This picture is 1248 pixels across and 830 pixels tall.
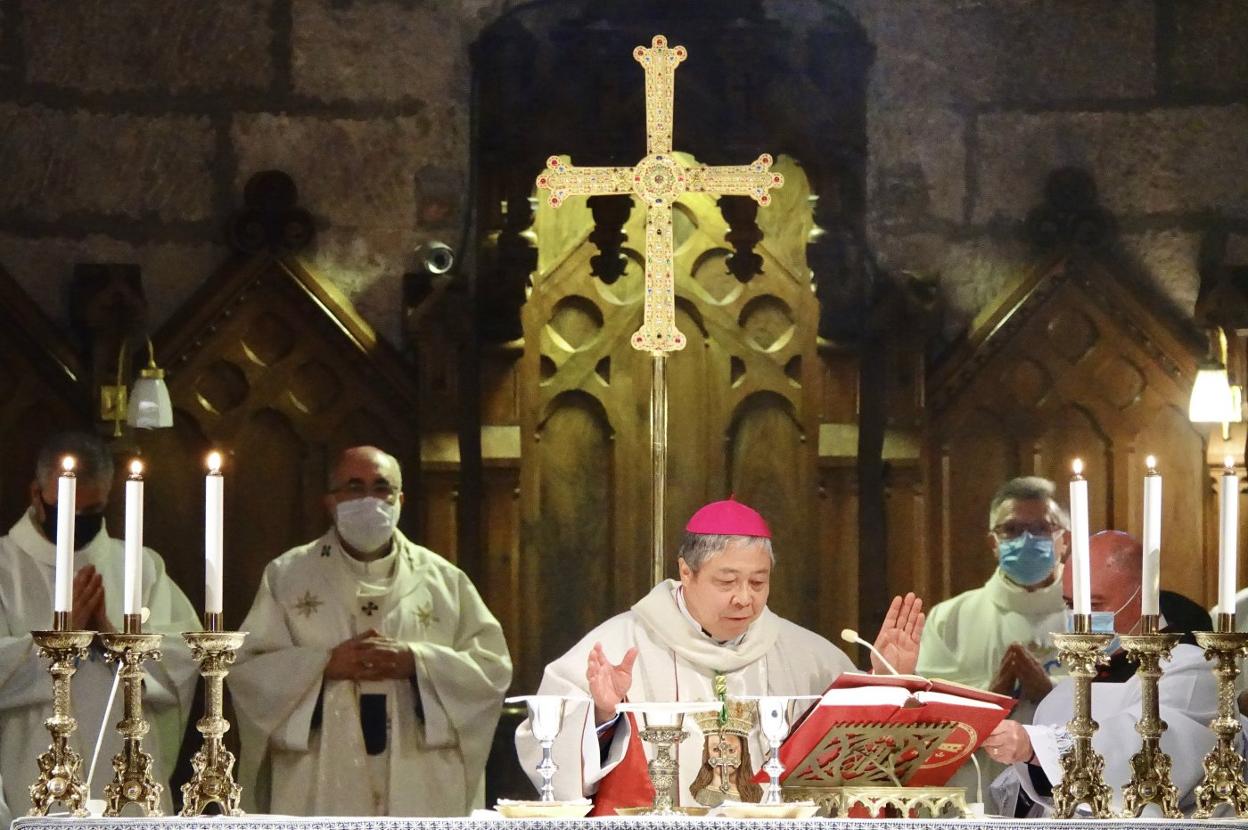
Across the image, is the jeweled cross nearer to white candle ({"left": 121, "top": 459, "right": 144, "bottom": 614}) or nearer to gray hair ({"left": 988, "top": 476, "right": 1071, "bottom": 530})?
gray hair ({"left": 988, "top": 476, "right": 1071, "bottom": 530})

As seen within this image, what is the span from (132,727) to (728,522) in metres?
1.87

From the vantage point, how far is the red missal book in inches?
190

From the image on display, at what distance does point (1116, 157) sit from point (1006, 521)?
1.44 m

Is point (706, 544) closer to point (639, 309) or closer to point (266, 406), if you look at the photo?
point (639, 309)

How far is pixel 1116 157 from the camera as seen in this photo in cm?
774

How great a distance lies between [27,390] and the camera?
749cm

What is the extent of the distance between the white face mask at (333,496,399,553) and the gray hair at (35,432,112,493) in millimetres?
857

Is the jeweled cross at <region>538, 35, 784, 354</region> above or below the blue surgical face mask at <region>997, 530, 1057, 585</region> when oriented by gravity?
above

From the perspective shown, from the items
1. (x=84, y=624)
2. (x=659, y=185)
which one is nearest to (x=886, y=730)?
(x=659, y=185)

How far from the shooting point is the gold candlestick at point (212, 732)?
187 inches

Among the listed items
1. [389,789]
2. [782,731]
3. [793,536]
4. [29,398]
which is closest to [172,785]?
[389,789]

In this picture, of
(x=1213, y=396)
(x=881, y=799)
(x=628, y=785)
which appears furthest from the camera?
(x=1213, y=396)

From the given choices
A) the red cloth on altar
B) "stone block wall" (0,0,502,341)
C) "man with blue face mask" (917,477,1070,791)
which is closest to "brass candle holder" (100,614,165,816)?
the red cloth on altar

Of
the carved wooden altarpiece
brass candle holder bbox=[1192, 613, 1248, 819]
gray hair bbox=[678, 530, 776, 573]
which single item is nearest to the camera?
brass candle holder bbox=[1192, 613, 1248, 819]
